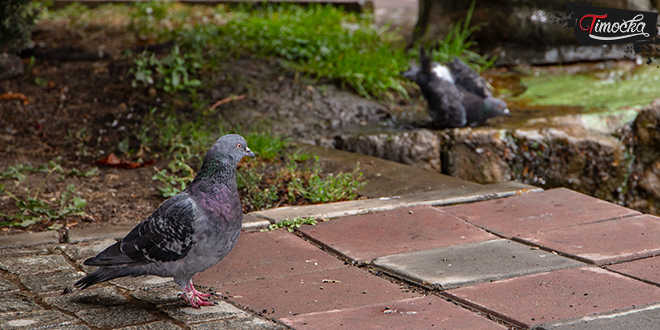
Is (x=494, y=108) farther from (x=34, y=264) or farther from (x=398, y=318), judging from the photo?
(x=34, y=264)

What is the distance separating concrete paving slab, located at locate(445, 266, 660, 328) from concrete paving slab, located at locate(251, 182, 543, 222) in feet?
3.70

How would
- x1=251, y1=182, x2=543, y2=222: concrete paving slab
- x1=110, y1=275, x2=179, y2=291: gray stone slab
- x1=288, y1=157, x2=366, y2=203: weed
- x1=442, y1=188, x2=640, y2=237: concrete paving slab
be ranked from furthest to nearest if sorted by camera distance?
x1=288, y1=157, x2=366, y2=203: weed
x1=251, y1=182, x2=543, y2=222: concrete paving slab
x1=442, y1=188, x2=640, y2=237: concrete paving slab
x1=110, y1=275, x2=179, y2=291: gray stone slab

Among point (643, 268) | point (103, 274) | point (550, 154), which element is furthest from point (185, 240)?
point (550, 154)

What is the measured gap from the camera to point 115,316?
2.41 metres

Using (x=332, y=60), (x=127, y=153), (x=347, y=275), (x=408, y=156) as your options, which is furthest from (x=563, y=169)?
(x=127, y=153)

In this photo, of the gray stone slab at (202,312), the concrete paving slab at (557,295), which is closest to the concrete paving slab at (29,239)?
the gray stone slab at (202,312)

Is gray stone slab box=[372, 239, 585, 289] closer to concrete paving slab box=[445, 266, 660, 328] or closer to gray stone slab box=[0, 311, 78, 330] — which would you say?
concrete paving slab box=[445, 266, 660, 328]

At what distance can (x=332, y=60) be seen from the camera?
6281mm

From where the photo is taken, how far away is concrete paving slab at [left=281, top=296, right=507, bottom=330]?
2270 mm

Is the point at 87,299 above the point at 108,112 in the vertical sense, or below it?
below

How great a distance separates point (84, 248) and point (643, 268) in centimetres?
254

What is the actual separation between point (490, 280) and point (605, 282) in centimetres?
44

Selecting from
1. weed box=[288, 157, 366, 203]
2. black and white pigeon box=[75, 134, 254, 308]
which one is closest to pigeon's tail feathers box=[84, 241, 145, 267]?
black and white pigeon box=[75, 134, 254, 308]

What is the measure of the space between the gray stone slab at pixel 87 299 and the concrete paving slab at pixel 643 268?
2032mm
